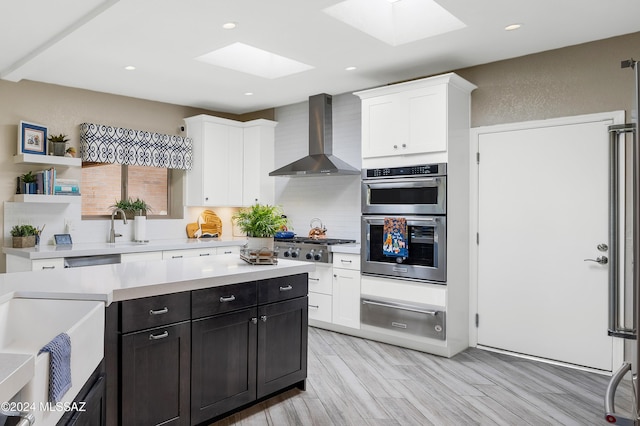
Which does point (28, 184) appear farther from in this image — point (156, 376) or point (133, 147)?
point (156, 376)

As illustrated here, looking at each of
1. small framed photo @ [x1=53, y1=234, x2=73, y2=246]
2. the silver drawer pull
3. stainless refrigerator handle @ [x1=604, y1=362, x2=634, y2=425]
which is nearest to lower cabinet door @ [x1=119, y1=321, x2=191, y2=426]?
the silver drawer pull

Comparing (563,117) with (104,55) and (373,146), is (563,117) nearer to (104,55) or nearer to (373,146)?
(373,146)

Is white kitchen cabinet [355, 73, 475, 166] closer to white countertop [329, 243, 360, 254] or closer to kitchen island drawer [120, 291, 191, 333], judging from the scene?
white countertop [329, 243, 360, 254]

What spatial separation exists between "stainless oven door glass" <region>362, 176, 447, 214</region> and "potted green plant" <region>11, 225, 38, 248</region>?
10.7ft

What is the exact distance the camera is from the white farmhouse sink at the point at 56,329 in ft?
4.90

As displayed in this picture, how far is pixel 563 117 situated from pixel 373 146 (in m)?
1.65

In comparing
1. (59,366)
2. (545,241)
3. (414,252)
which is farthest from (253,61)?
(59,366)

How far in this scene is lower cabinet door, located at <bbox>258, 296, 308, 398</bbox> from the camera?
2844mm

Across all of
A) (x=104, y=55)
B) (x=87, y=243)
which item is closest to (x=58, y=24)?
(x=104, y=55)

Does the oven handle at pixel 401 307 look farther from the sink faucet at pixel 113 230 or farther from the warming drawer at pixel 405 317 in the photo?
the sink faucet at pixel 113 230

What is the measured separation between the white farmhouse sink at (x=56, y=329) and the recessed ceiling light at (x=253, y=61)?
2.88 m

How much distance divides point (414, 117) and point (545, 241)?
1.57 metres

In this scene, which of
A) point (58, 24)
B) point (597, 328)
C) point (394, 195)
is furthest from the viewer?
point (394, 195)

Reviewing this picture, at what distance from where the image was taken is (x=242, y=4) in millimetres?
2992
